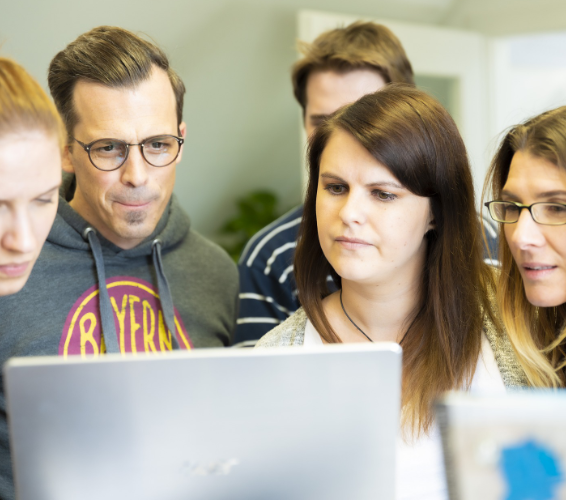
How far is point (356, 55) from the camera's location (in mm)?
2229

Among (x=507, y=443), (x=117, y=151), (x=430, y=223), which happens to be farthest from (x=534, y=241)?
(x=117, y=151)

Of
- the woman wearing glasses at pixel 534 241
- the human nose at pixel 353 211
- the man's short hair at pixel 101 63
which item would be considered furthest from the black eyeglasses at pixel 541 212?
the man's short hair at pixel 101 63

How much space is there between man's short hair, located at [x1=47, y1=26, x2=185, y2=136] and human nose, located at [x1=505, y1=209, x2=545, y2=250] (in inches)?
41.0

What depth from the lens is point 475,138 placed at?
4.13m

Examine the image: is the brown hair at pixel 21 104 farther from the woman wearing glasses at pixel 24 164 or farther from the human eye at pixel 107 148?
the human eye at pixel 107 148

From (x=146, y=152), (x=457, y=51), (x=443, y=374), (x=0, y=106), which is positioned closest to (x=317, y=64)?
(x=146, y=152)

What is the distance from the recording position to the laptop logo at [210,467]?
2.89 ft

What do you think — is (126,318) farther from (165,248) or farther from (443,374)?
(443,374)

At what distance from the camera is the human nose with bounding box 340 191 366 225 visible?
1439 millimetres

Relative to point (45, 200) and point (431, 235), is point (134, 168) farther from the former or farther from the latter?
point (431, 235)

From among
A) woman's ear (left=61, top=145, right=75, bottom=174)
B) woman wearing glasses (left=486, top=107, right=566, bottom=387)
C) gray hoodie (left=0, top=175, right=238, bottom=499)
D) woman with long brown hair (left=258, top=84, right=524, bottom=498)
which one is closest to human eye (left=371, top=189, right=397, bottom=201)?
woman with long brown hair (left=258, top=84, right=524, bottom=498)

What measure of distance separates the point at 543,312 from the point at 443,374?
0.90ft

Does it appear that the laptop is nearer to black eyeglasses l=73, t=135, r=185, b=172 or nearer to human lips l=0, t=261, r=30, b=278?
human lips l=0, t=261, r=30, b=278

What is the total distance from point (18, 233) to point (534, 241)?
999mm
